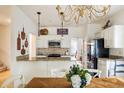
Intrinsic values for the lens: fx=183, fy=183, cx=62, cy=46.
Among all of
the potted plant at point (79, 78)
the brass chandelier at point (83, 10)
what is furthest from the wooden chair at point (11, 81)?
the brass chandelier at point (83, 10)

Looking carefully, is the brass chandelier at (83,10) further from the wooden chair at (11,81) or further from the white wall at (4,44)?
the white wall at (4,44)

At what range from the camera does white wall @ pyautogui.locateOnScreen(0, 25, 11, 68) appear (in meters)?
9.34

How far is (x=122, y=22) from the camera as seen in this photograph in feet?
19.4

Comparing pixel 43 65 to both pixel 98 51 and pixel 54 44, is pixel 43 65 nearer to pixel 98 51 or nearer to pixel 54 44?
pixel 98 51

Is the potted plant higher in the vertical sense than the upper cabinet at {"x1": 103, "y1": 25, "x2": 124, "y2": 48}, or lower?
lower

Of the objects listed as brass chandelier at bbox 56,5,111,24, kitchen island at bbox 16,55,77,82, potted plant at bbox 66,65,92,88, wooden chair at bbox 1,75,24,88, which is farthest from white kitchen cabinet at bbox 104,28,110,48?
potted plant at bbox 66,65,92,88

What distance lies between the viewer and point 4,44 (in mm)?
9469

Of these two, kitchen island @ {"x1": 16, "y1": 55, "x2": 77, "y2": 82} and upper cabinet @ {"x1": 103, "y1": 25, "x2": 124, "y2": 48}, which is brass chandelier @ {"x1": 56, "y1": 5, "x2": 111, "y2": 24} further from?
kitchen island @ {"x1": 16, "y1": 55, "x2": 77, "y2": 82}

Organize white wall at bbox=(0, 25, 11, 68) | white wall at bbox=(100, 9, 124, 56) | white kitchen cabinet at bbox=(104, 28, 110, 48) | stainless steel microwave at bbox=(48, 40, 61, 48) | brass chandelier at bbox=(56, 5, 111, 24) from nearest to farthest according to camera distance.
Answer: brass chandelier at bbox=(56, 5, 111, 24) < white wall at bbox=(100, 9, 124, 56) < white kitchen cabinet at bbox=(104, 28, 110, 48) < stainless steel microwave at bbox=(48, 40, 61, 48) < white wall at bbox=(0, 25, 11, 68)

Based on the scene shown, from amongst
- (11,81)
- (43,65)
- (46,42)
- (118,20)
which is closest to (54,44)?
(46,42)

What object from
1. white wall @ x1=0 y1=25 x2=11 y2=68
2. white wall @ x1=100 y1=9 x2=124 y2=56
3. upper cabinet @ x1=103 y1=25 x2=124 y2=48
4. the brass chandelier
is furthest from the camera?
white wall @ x1=0 y1=25 x2=11 y2=68

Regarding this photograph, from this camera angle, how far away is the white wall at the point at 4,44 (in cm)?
934
